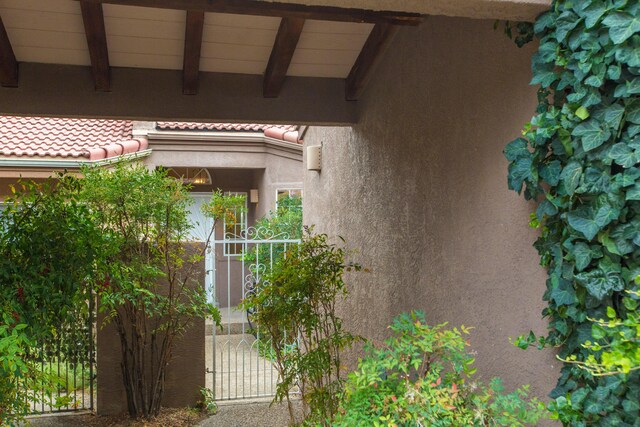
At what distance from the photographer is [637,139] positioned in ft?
6.22

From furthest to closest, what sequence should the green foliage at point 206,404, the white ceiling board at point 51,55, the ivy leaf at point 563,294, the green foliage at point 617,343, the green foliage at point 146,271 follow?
the green foliage at point 206,404
the green foliage at point 146,271
the white ceiling board at point 51,55
the ivy leaf at point 563,294
the green foliage at point 617,343

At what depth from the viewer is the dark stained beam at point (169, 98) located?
454 centimetres

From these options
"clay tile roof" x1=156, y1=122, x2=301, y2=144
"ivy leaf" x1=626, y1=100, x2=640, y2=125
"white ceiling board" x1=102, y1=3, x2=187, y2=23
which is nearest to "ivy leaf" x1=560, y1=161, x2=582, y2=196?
"ivy leaf" x1=626, y1=100, x2=640, y2=125

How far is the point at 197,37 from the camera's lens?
411cm

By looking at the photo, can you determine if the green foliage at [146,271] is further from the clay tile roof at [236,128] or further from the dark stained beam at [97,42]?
the clay tile roof at [236,128]

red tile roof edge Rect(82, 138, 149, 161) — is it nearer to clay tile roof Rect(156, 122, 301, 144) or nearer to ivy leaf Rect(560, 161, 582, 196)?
clay tile roof Rect(156, 122, 301, 144)

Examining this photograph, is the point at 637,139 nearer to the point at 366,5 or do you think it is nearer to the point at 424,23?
the point at 366,5

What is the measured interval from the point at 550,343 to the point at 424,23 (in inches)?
95.1

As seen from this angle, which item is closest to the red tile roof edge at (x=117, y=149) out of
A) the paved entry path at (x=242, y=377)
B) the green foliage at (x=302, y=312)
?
the paved entry path at (x=242, y=377)

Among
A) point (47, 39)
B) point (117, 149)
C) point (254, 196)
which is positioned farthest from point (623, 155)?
point (254, 196)

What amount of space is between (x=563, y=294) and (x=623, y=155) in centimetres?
60

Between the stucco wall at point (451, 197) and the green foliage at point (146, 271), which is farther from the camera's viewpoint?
the green foliage at point (146, 271)

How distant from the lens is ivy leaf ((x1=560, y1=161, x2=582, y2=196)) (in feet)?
6.79

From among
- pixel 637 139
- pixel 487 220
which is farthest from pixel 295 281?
pixel 637 139
